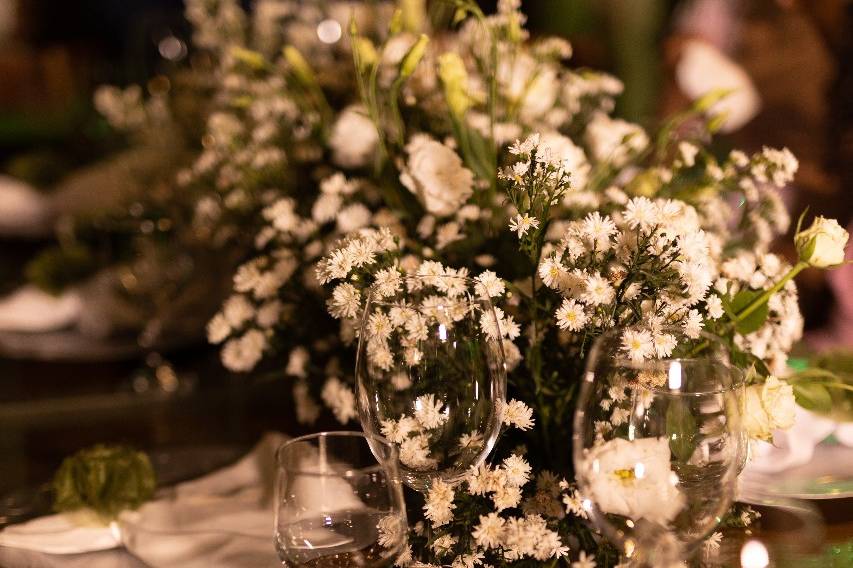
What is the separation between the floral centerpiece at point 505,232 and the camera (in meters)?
0.69

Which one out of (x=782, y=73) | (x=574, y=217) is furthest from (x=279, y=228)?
(x=782, y=73)

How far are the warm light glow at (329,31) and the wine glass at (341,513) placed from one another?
0.88 metres

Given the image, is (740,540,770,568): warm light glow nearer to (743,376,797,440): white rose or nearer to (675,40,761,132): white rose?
(743,376,797,440): white rose

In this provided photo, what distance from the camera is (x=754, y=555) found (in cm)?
74

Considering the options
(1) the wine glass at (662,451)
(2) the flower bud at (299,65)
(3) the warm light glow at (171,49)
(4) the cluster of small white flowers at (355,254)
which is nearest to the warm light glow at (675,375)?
(1) the wine glass at (662,451)

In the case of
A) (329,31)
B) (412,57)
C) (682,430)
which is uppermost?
(329,31)

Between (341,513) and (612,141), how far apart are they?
53 cm

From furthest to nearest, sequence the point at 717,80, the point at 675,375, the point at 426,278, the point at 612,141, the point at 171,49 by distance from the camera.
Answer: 1. the point at 717,80
2. the point at 171,49
3. the point at 612,141
4. the point at 426,278
5. the point at 675,375

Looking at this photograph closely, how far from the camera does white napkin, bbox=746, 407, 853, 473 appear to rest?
0.85 metres

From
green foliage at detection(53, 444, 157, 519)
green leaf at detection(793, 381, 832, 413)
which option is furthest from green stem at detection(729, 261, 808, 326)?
green foliage at detection(53, 444, 157, 519)

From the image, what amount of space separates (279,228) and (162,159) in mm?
632

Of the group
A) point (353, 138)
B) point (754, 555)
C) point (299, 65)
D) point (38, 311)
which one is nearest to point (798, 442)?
point (754, 555)

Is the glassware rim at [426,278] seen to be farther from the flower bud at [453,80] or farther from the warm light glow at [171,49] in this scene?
the warm light glow at [171,49]

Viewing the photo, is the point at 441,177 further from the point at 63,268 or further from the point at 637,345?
the point at 63,268
